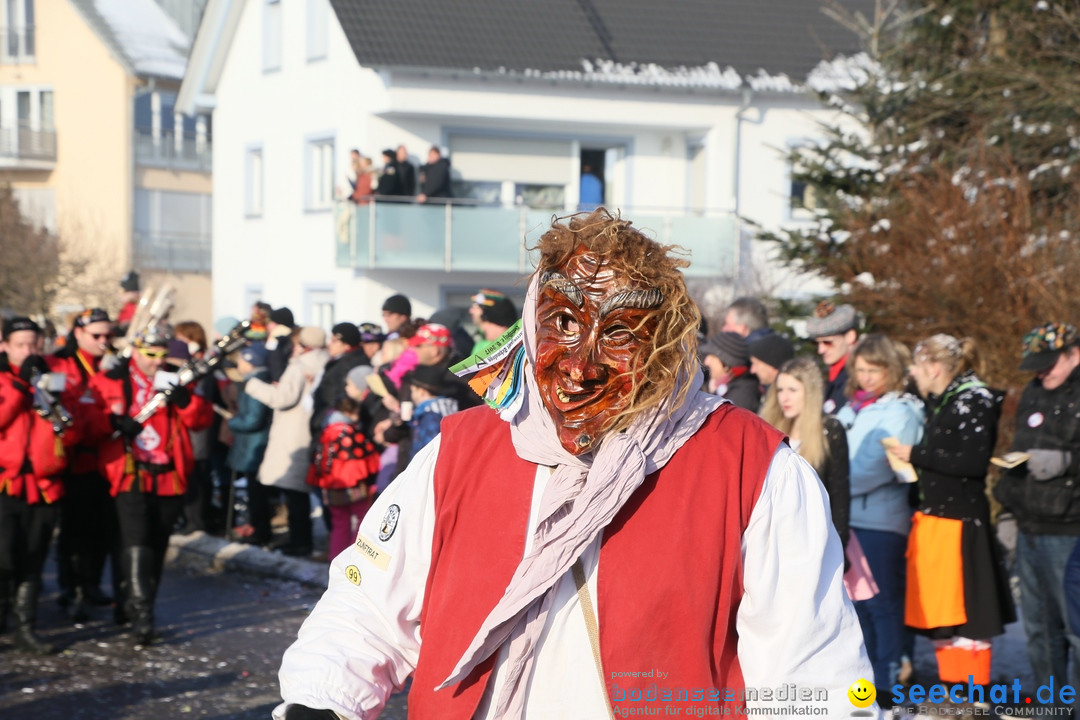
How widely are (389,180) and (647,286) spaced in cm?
1999

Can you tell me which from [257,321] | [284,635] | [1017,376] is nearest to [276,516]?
[257,321]

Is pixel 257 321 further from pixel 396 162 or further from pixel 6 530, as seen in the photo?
pixel 396 162

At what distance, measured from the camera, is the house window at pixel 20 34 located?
133 feet

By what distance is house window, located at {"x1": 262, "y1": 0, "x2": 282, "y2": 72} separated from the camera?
26906 mm

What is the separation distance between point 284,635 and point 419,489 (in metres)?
5.65

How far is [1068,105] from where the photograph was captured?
10977 mm

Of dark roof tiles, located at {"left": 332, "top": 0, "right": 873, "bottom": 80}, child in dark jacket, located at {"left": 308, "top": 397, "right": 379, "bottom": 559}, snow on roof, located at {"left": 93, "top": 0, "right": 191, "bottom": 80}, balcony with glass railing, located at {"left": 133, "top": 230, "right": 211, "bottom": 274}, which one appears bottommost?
child in dark jacket, located at {"left": 308, "top": 397, "right": 379, "bottom": 559}

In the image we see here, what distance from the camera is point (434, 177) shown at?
2239 cm

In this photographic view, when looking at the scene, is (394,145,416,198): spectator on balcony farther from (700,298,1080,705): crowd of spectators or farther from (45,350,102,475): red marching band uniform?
(700,298,1080,705): crowd of spectators

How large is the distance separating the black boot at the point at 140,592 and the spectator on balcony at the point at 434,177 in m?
15.2

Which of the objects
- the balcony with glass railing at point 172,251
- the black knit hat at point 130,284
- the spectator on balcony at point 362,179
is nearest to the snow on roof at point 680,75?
the spectator on balcony at point 362,179

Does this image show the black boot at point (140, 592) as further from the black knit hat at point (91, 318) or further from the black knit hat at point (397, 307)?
the black knit hat at point (397, 307)

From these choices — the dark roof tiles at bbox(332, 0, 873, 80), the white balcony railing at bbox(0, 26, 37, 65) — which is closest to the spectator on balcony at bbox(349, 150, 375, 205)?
the dark roof tiles at bbox(332, 0, 873, 80)

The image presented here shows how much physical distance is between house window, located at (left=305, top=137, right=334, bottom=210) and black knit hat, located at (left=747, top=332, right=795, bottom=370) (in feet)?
64.0
